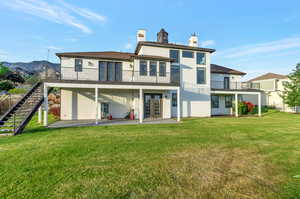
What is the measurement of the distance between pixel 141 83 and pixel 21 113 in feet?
28.3

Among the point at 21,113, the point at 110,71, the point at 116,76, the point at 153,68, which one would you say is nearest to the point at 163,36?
the point at 153,68

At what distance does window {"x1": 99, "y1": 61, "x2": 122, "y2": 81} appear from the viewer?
43.9 feet

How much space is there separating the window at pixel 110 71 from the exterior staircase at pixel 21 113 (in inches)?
211

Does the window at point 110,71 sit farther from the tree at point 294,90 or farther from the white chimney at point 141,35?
the tree at point 294,90

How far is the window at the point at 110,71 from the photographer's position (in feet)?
43.9

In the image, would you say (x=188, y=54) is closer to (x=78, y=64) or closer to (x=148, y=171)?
(x=78, y=64)

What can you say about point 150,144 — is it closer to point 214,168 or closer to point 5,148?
point 214,168

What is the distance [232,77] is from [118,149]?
1904 cm

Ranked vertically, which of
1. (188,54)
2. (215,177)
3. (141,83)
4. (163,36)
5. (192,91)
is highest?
(163,36)

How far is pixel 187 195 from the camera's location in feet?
8.25

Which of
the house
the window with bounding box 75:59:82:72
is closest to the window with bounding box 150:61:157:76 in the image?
the house


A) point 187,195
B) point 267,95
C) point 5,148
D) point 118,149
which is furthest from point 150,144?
point 267,95

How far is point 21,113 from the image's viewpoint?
8914 mm

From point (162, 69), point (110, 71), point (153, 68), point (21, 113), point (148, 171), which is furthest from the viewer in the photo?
point (110, 71)
